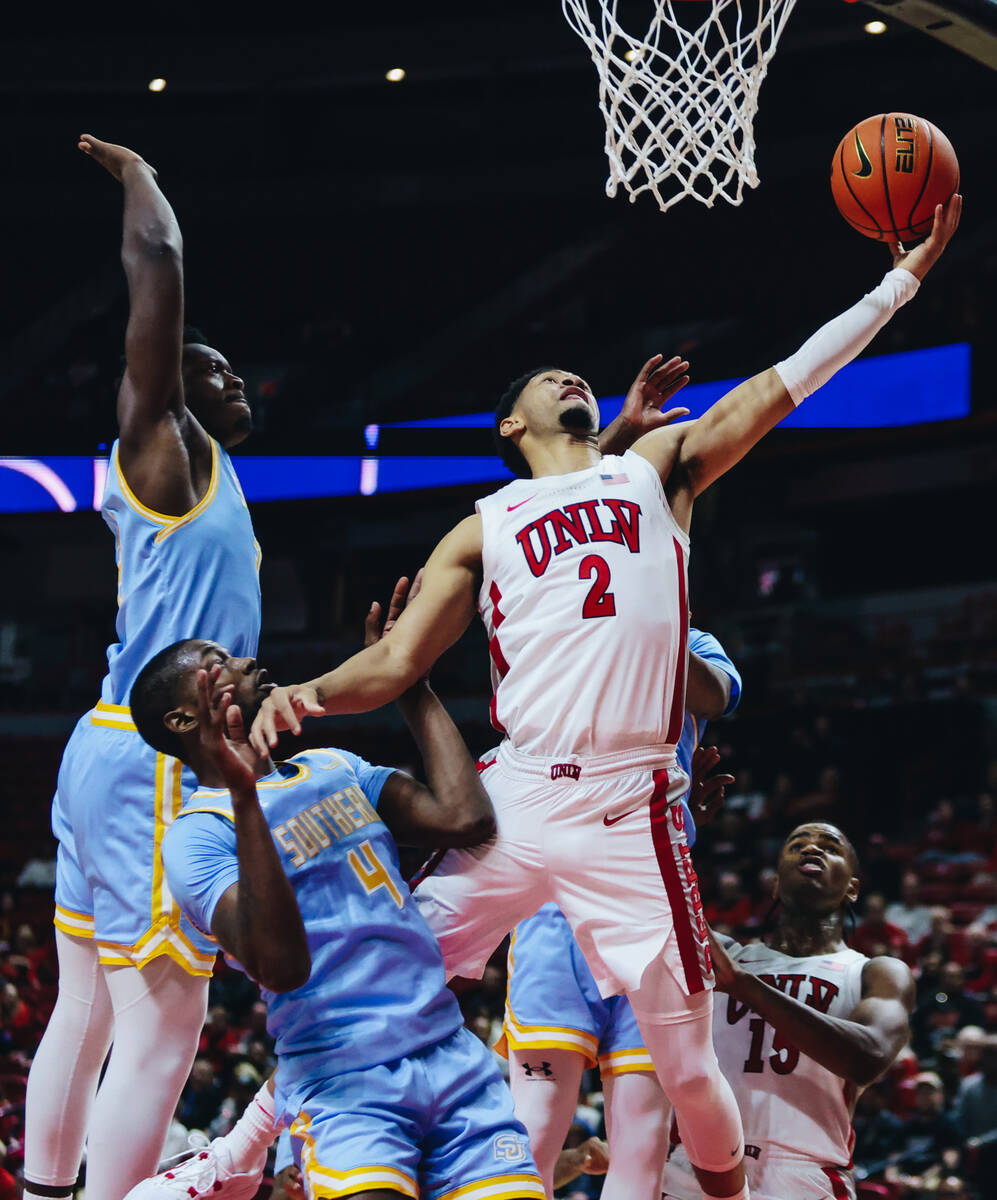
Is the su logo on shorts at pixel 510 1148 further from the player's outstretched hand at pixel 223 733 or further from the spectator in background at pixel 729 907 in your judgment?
the spectator in background at pixel 729 907

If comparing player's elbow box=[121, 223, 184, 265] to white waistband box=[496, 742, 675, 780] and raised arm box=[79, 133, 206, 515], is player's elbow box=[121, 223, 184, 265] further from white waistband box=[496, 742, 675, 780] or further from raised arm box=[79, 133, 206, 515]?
white waistband box=[496, 742, 675, 780]

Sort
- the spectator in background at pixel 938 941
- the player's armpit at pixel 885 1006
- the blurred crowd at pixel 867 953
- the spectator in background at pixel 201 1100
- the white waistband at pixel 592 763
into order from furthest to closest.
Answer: the spectator in background at pixel 938 941 → the spectator in background at pixel 201 1100 → the blurred crowd at pixel 867 953 → the player's armpit at pixel 885 1006 → the white waistband at pixel 592 763

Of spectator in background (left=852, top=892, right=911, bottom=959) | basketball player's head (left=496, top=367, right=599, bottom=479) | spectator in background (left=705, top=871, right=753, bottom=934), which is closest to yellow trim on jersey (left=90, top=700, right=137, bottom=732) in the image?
basketball player's head (left=496, top=367, right=599, bottom=479)

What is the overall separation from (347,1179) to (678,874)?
40.9 inches

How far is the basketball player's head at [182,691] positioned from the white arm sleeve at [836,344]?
58.6 inches

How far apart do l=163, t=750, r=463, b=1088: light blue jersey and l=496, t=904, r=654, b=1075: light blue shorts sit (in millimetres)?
974

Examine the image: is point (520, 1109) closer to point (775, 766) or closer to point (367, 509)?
point (775, 766)

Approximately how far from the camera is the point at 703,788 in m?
4.02

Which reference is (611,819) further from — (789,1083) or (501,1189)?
(789,1083)

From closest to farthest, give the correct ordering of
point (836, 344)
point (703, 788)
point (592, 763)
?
point (592, 763) < point (836, 344) < point (703, 788)

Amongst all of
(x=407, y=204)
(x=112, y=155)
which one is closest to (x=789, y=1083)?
(x=112, y=155)

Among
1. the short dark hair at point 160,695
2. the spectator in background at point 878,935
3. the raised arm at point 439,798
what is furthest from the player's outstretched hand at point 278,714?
the spectator in background at point 878,935

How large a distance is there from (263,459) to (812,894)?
44.2 feet

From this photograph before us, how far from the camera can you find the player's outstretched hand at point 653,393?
4277mm
